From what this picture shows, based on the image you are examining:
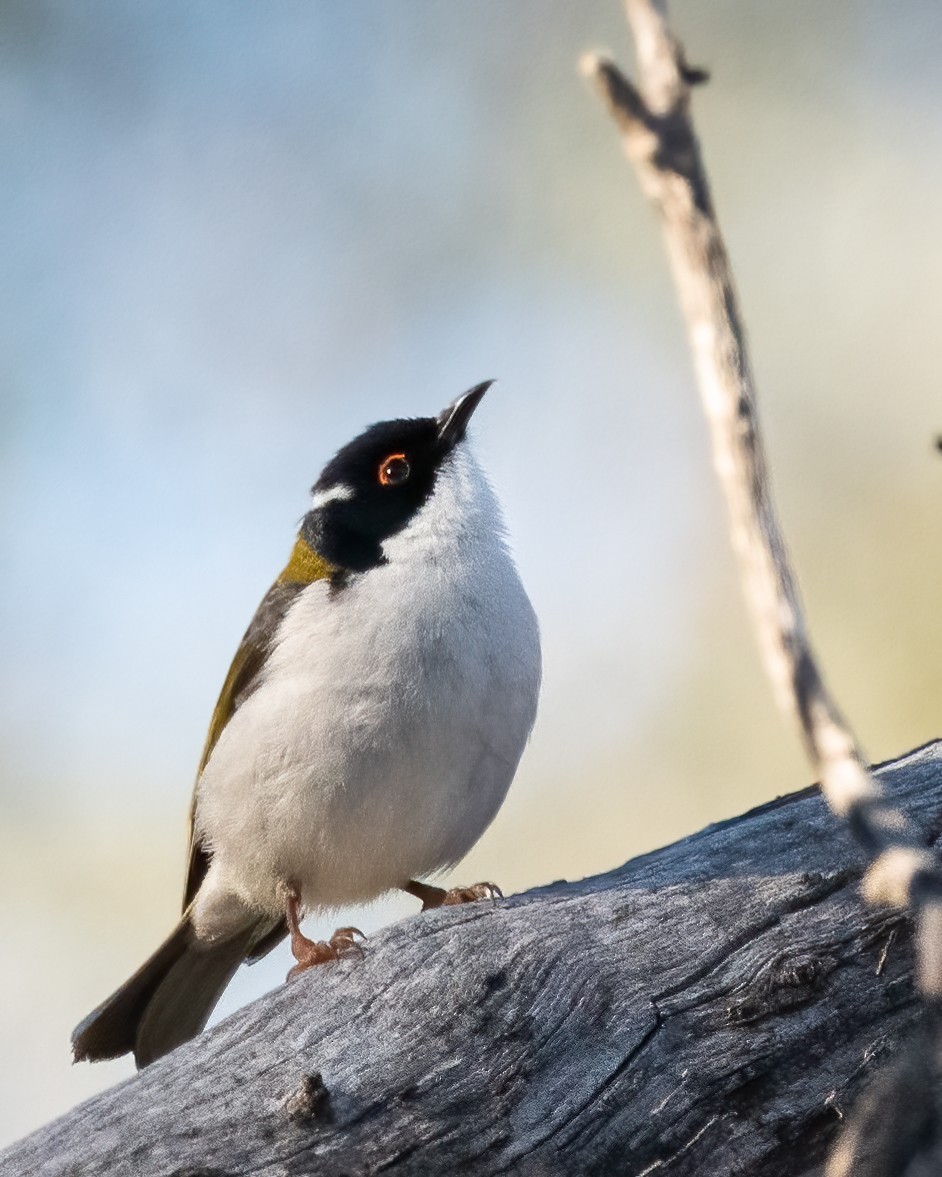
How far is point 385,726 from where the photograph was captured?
4.42 metres

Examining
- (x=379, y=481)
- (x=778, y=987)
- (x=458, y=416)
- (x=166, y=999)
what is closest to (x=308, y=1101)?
(x=778, y=987)

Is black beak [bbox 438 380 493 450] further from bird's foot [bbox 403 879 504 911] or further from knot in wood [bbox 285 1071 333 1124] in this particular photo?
knot in wood [bbox 285 1071 333 1124]

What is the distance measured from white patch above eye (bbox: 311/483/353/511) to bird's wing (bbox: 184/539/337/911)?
179mm

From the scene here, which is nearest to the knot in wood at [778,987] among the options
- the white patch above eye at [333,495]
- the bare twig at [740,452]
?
the bare twig at [740,452]

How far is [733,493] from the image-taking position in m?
1.03

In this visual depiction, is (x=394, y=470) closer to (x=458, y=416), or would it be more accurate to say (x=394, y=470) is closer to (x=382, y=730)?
(x=458, y=416)

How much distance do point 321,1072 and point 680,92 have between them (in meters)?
2.71

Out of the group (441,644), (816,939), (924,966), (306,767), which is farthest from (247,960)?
(924,966)

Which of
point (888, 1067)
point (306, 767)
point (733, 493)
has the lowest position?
point (888, 1067)

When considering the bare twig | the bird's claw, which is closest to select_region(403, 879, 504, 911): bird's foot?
the bird's claw

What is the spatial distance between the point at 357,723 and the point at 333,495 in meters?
1.21

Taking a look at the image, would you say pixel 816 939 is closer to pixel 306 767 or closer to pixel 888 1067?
pixel 888 1067

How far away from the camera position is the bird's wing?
5.14m

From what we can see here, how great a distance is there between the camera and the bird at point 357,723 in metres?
4.48
